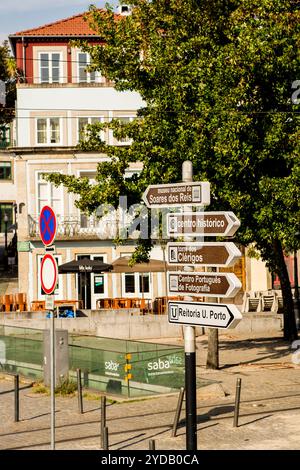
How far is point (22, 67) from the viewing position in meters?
47.6

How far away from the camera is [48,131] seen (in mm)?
45906

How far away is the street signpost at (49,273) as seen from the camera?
14.2 m

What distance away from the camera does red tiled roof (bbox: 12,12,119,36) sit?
48.0m

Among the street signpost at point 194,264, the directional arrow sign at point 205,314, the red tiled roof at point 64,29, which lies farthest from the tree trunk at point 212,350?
the red tiled roof at point 64,29

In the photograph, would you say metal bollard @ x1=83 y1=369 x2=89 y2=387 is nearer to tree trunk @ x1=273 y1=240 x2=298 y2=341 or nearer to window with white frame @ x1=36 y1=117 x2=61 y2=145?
tree trunk @ x1=273 y1=240 x2=298 y2=341

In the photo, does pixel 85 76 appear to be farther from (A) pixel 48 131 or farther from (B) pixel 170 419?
(B) pixel 170 419

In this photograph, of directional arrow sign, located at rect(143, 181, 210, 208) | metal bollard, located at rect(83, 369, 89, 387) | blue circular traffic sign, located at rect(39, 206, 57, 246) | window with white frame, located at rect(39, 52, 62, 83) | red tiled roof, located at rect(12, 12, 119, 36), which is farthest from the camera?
red tiled roof, located at rect(12, 12, 119, 36)

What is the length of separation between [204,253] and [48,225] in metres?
3.89

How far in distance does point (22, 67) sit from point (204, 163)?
24315 millimetres

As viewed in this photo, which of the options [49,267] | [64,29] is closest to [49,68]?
[64,29]

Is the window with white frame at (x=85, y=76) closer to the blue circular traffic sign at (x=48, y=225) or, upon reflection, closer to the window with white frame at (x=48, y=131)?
the window with white frame at (x=48, y=131)

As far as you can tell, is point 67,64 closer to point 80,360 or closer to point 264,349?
point 264,349

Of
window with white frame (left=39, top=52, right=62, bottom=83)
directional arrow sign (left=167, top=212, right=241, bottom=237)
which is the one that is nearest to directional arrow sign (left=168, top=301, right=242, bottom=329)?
directional arrow sign (left=167, top=212, right=241, bottom=237)

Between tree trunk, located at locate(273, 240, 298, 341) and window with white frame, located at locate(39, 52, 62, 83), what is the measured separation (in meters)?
19.8
